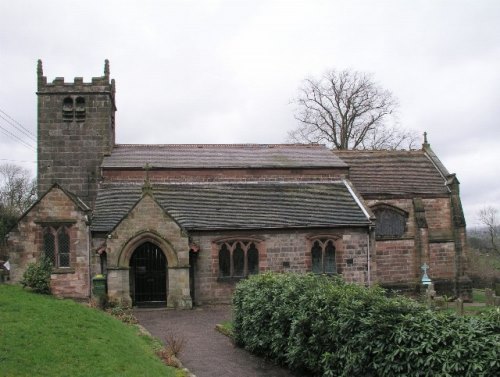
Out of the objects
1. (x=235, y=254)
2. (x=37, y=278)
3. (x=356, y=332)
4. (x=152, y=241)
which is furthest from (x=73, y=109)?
(x=356, y=332)

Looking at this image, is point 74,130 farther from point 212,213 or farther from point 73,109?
point 212,213

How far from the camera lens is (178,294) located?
23.6 meters

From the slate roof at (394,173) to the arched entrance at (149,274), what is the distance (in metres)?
12.4

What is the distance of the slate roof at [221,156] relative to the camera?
96.1ft

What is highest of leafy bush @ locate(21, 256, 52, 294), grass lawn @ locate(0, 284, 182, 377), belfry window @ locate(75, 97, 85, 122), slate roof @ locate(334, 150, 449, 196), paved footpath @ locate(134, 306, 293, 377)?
belfry window @ locate(75, 97, 85, 122)

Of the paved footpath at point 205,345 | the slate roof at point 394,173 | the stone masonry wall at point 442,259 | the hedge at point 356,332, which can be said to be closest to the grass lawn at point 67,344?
the paved footpath at point 205,345

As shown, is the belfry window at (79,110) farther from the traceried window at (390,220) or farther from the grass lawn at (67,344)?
the traceried window at (390,220)

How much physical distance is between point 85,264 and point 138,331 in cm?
816

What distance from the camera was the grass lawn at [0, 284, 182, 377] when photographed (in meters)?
10.2

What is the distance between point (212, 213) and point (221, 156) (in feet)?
17.0

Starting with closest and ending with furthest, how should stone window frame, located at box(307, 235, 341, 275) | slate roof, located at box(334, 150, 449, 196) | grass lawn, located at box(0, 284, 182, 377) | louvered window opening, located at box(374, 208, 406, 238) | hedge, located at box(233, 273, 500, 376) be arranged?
hedge, located at box(233, 273, 500, 376) → grass lawn, located at box(0, 284, 182, 377) → stone window frame, located at box(307, 235, 341, 275) → louvered window opening, located at box(374, 208, 406, 238) → slate roof, located at box(334, 150, 449, 196)

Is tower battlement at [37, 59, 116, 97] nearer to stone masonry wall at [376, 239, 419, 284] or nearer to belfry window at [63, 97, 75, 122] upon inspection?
belfry window at [63, 97, 75, 122]

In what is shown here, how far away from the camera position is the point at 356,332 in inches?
415

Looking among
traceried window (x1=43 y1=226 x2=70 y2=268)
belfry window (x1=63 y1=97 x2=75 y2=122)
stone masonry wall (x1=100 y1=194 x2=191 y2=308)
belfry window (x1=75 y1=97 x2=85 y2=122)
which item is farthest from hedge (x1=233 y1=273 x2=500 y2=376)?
belfry window (x1=63 y1=97 x2=75 y2=122)
